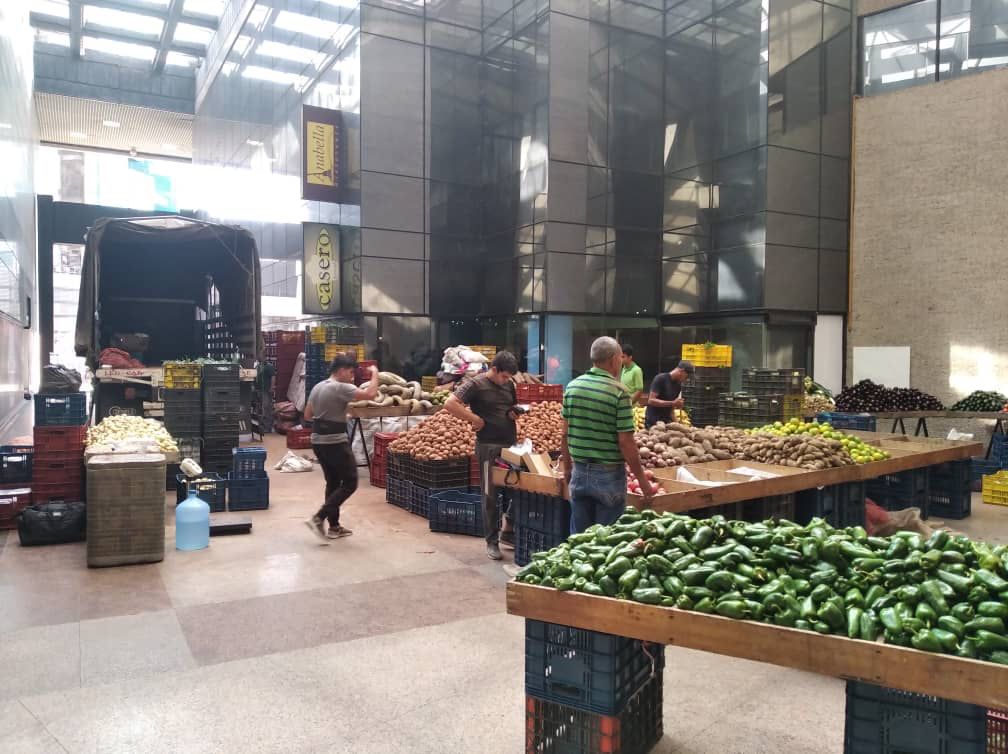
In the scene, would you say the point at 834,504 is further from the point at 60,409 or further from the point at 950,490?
the point at 60,409

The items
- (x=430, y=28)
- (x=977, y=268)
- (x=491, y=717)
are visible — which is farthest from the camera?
(x=430, y=28)

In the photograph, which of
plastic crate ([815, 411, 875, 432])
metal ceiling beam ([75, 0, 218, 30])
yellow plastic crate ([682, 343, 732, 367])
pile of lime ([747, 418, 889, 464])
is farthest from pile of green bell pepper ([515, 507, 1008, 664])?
metal ceiling beam ([75, 0, 218, 30])

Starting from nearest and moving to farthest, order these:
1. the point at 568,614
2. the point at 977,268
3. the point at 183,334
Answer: the point at 568,614 < the point at 183,334 < the point at 977,268

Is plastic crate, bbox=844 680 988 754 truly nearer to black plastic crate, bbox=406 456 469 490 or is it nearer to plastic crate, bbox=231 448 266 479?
black plastic crate, bbox=406 456 469 490

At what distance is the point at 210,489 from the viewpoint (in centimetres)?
952

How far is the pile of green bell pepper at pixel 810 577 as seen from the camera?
2.92 meters

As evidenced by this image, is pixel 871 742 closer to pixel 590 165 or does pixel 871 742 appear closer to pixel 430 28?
pixel 590 165

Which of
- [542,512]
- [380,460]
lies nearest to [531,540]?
[542,512]

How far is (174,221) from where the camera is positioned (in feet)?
43.4

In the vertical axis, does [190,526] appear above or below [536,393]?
below

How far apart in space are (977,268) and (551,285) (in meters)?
9.48

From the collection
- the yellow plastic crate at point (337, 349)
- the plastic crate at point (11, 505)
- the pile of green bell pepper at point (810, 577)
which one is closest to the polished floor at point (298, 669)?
the pile of green bell pepper at point (810, 577)

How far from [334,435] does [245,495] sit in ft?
7.81

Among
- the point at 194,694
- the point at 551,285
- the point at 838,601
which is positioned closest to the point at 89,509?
the point at 194,694
